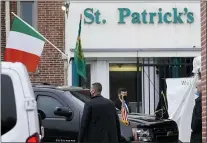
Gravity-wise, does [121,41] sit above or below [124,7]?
below

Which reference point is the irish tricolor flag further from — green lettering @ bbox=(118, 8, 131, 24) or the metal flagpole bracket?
green lettering @ bbox=(118, 8, 131, 24)

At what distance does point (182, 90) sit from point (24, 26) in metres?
4.45

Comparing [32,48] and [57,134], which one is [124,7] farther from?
[57,134]

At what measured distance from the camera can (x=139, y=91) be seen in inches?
587

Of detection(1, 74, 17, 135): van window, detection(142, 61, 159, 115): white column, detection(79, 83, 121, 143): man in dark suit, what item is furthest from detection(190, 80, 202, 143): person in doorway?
detection(142, 61, 159, 115): white column

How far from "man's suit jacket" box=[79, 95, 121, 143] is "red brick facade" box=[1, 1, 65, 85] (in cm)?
741

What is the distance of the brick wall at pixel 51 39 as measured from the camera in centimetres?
1499

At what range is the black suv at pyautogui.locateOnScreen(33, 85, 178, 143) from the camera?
27.0ft

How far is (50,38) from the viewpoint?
1505cm

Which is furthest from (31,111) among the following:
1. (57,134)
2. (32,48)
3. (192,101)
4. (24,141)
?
(32,48)

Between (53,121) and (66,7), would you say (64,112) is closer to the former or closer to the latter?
(53,121)

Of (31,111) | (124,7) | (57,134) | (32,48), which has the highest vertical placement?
(124,7)

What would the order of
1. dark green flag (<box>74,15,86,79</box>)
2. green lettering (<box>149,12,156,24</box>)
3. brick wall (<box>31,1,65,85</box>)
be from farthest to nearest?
brick wall (<box>31,1,65,85</box>)
green lettering (<box>149,12,156,24</box>)
dark green flag (<box>74,15,86,79</box>)

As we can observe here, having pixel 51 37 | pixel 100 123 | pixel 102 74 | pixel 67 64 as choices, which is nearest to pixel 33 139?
pixel 100 123
